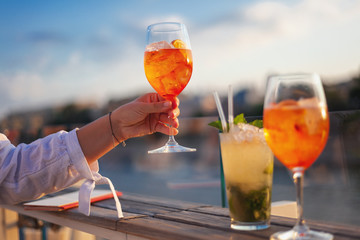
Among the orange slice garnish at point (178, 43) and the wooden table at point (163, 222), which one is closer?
the wooden table at point (163, 222)

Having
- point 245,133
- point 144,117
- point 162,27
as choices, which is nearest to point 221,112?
point 245,133

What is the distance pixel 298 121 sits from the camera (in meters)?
0.85

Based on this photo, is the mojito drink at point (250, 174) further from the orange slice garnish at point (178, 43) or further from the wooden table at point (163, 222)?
the orange slice garnish at point (178, 43)

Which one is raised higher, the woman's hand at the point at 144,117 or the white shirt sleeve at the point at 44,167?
the woman's hand at the point at 144,117

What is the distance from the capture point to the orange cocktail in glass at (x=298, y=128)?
33.7 inches

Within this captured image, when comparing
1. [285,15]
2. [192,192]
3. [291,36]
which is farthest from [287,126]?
[285,15]

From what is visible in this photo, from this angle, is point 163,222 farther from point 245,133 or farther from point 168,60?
point 168,60

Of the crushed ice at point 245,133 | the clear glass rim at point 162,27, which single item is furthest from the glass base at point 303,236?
the clear glass rim at point 162,27

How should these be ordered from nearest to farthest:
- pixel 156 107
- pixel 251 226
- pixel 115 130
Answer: pixel 251 226, pixel 156 107, pixel 115 130

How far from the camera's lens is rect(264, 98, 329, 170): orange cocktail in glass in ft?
2.81

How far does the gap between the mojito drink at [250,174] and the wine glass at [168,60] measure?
444 mm

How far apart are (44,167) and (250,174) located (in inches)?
28.8

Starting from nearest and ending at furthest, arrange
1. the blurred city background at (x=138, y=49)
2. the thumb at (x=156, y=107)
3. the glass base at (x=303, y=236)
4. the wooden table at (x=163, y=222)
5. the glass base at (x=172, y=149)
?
1. the glass base at (x=303, y=236)
2. the wooden table at (x=163, y=222)
3. the thumb at (x=156, y=107)
4. the glass base at (x=172, y=149)
5. the blurred city background at (x=138, y=49)

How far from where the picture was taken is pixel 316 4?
30406 millimetres
